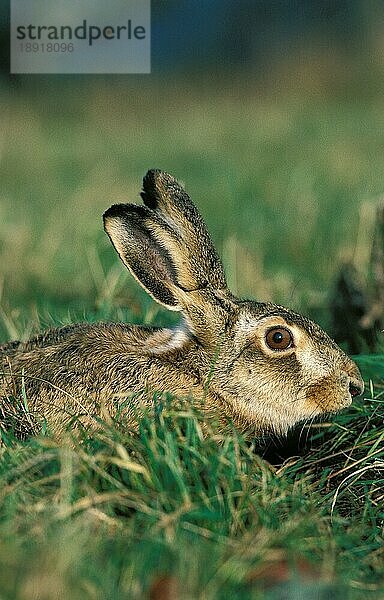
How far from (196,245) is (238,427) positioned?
0.91 metres

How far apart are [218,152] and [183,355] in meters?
9.47

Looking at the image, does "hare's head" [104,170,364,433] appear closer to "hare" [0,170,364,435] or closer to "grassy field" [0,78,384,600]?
"hare" [0,170,364,435]

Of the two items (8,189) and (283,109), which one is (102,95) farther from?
(8,189)

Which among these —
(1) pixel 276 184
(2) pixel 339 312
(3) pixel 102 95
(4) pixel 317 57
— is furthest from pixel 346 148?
(2) pixel 339 312

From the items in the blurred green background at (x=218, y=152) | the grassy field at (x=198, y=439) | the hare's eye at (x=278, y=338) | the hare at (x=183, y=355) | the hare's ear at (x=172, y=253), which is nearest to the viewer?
the grassy field at (x=198, y=439)

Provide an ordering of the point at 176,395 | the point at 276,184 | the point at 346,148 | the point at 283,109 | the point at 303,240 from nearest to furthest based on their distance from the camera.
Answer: the point at 176,395
the point at 303,240
the point at 276,184
the point at 346,148
the point at 283,109

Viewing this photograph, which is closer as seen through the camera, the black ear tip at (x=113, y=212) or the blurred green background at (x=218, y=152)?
the black ear tip at (x=113, y=212)

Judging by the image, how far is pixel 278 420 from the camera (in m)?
4.97

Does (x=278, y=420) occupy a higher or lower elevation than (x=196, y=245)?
lower

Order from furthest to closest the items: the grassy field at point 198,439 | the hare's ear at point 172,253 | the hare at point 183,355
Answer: the hare's ear at point 172,253 < the hare at point 183,355 < the grassy field at point 198,439

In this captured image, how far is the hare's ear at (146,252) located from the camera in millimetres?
5137

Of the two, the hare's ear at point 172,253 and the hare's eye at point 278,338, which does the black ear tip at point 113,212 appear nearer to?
the hare's ear at point 172,253

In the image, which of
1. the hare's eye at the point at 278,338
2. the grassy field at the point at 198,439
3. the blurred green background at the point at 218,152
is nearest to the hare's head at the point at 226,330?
the hare's eye at the point at 278,338

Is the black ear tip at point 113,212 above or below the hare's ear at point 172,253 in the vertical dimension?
above
